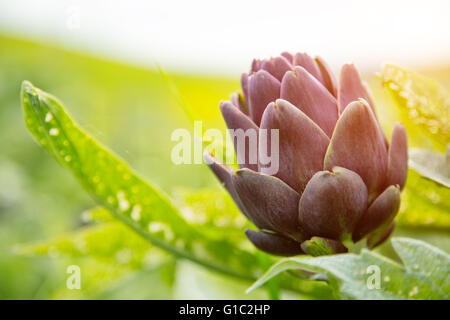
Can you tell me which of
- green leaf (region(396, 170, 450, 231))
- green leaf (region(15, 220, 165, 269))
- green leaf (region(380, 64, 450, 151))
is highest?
green leaf (region(380, 64, 450, 151))

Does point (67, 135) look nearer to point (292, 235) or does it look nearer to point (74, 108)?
point (292, 235)

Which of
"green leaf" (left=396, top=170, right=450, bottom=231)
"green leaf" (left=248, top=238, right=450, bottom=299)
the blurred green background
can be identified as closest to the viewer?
"green leaf" (left=248, top=238, right=450, bottom=299)

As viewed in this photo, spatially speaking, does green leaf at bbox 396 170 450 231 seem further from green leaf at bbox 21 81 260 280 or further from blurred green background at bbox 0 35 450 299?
green leaf at bbox 21 81 260 280

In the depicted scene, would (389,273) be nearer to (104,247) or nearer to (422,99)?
(422,99)

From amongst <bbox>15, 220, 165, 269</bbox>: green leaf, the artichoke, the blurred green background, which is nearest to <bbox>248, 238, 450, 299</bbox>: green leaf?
the artichoke
